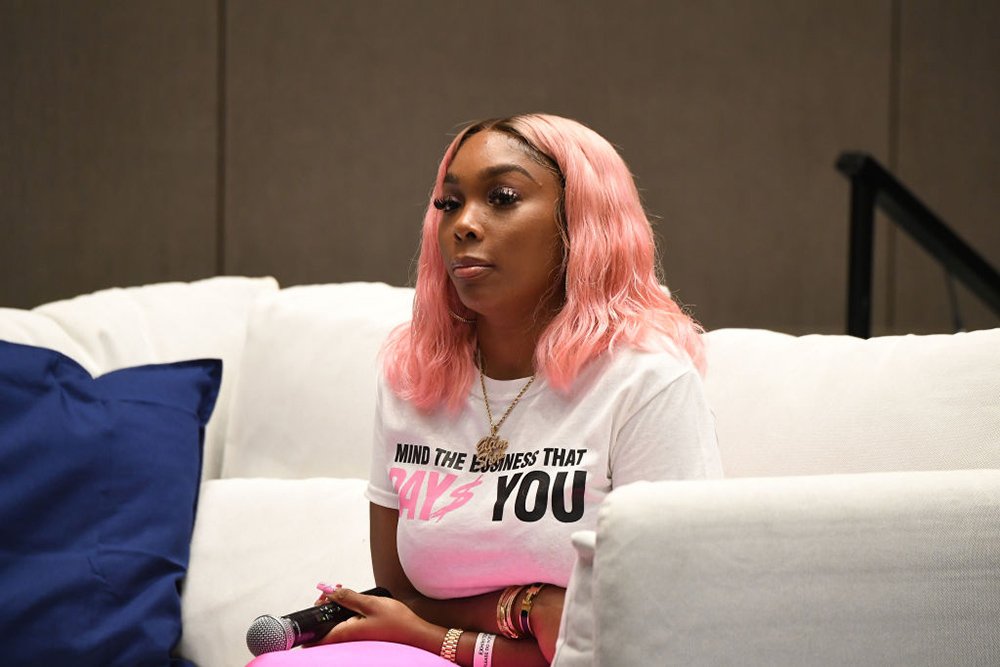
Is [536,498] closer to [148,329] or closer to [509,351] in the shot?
[509,351]

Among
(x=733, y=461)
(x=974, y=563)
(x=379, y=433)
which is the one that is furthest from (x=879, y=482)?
(x=379, y=433)

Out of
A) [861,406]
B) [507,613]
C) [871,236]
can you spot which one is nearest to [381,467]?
[507,613]

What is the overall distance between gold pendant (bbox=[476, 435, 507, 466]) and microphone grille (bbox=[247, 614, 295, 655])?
326 millimetres

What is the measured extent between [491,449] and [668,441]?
0.25 metres

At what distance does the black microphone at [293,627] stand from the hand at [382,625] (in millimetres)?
13

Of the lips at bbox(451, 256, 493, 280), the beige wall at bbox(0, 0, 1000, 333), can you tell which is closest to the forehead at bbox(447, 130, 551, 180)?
the lips at bbox(451, 256, 493, 280)

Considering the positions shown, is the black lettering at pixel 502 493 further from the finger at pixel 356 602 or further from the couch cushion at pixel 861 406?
the couch cushion at pixel 861 406

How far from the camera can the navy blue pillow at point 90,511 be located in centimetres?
173

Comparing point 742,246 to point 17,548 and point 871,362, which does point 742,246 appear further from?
point 17,548

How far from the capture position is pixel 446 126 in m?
3.45

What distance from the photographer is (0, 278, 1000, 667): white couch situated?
109 centimetres

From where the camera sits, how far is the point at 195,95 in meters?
3.29

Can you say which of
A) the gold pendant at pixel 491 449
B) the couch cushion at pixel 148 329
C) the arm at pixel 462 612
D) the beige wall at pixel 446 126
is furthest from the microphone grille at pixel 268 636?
the beige wall at pixel 446 126

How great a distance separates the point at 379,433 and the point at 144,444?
48 centimetres
